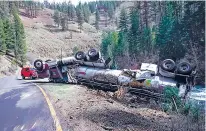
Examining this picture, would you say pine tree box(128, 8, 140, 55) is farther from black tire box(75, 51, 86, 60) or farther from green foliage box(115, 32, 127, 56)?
black tire box(75, 51, 86, 60)

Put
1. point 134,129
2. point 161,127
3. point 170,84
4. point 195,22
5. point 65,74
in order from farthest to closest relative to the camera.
A: point 195,22, point 65,74, point 170,84, point 161,127, point 134,129

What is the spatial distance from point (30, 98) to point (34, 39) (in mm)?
83508

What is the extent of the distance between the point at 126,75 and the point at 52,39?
88.5 m

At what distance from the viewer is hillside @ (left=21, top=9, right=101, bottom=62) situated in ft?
277

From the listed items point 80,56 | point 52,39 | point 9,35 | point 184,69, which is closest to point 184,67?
point 184,69

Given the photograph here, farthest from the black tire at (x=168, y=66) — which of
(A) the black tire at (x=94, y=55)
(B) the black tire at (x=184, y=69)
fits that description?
(A) the black tire at (x=94, y=55)

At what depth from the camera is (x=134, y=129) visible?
6270 mm

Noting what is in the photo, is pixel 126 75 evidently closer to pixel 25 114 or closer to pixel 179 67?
pixel 179 67

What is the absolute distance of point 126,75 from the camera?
1503cm

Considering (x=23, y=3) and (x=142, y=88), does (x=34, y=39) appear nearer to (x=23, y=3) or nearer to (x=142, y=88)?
(x=23, y=3)

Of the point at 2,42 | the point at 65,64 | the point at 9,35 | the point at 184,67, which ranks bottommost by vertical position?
the point at 65,64

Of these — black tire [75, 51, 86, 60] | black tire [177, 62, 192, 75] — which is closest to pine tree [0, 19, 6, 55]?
black tire [75, 51, 86, 60]

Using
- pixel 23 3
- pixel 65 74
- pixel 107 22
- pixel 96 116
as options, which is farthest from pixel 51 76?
pixel 107 22

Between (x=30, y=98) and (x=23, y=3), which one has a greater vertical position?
(x=23, y=3)
